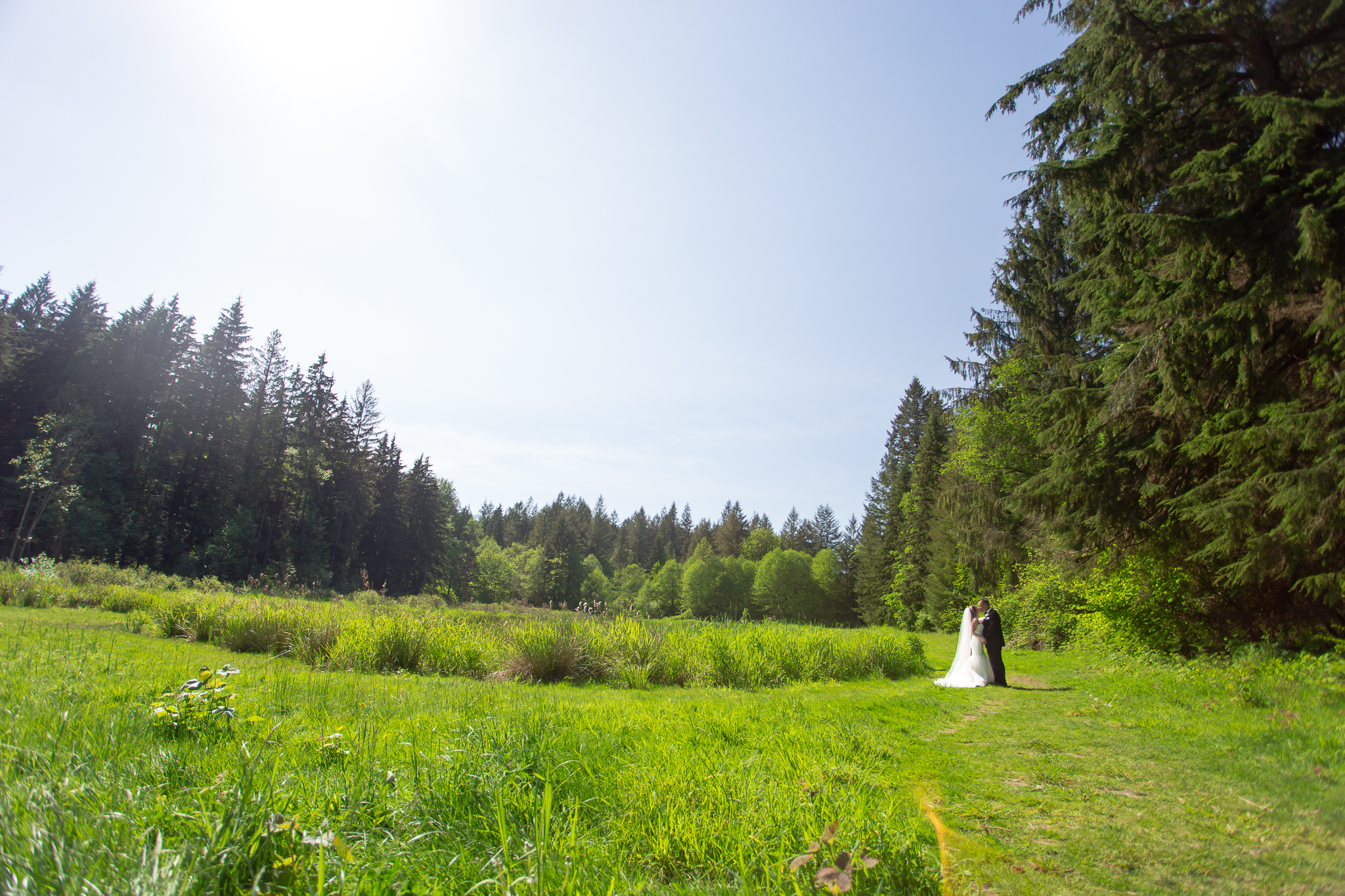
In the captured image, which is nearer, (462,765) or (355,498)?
(462,765)

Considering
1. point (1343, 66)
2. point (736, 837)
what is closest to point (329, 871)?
point (736, 837)

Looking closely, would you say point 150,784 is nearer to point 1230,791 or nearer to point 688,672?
point 1230,791

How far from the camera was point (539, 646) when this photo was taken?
957cm

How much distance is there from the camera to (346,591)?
42625mm

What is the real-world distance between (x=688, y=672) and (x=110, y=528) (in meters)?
38.7

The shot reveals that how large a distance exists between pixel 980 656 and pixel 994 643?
422 mm

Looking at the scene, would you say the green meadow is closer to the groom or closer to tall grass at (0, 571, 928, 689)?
tall grass at (0, 571, 928, 689)

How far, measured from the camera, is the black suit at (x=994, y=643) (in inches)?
395

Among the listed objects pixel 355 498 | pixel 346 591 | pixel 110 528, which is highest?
pixel 355 498

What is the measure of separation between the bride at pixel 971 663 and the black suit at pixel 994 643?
96mm

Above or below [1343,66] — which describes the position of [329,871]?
below

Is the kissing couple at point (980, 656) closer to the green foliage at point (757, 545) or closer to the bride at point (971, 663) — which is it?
the bride at point (971, 663)

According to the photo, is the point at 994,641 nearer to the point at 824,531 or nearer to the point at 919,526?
the point at 919,526

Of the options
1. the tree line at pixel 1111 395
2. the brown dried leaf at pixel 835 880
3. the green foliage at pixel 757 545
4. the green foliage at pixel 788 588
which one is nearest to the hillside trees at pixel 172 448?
the tree line at pixel 1111 395
